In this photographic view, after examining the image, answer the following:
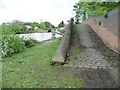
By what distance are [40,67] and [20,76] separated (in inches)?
46.5

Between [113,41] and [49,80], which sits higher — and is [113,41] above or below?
above

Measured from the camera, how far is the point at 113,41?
10117 mm

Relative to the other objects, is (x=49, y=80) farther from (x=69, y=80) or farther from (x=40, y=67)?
(x=40, y=67)

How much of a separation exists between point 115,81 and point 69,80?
55.0 inches

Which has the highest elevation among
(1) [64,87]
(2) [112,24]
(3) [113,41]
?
(2) [112,24]

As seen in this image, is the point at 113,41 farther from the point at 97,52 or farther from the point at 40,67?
the point at 40,67

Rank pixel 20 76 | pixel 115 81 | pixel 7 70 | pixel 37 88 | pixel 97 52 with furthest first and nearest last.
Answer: pixel 97 52, pixel 7 70, pixel 20 76, pixel 115 81, pixel 37 88

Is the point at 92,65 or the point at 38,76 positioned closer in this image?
the point at 38,76

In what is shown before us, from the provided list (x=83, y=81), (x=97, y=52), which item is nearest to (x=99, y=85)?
(x=83, y=81)

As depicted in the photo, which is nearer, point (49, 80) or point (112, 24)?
point (49, 80)

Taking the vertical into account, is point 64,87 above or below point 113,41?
below

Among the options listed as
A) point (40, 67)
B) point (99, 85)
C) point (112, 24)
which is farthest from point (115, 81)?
point (112, 24)

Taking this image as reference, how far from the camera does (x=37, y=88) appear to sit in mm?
5625

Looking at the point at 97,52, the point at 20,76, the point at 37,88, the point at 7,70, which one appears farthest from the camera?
the point at 97,52
